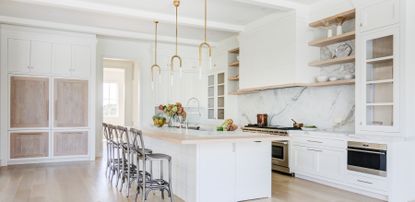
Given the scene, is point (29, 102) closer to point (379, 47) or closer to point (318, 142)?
point (318, 142)

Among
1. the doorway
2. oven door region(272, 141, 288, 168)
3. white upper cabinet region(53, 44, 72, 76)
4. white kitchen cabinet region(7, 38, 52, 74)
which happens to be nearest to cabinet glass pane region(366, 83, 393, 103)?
oven door region(272, 141, 288, 168)

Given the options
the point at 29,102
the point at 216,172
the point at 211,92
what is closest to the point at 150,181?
the point at 216,172

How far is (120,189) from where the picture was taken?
14.3 feet

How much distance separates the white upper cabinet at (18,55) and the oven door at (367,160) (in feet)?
20.0

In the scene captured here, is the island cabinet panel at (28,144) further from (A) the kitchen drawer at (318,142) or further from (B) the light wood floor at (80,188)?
(A) the kitchen drawer at (318,142)

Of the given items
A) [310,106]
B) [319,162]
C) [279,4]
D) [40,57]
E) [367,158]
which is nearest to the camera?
[367,158]

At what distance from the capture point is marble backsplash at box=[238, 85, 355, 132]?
497 centimetres

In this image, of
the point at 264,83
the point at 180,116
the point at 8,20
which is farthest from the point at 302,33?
the point at 8,20

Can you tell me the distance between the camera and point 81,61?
6.79 metres

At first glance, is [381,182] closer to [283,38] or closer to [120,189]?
[283,38]

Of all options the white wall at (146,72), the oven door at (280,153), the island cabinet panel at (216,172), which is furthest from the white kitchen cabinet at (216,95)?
the island cabinet panel at (216,172)

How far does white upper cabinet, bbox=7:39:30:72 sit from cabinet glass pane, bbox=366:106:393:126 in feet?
20.4

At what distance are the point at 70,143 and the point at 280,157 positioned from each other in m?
4.36

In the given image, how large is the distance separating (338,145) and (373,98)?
0.80 metres
